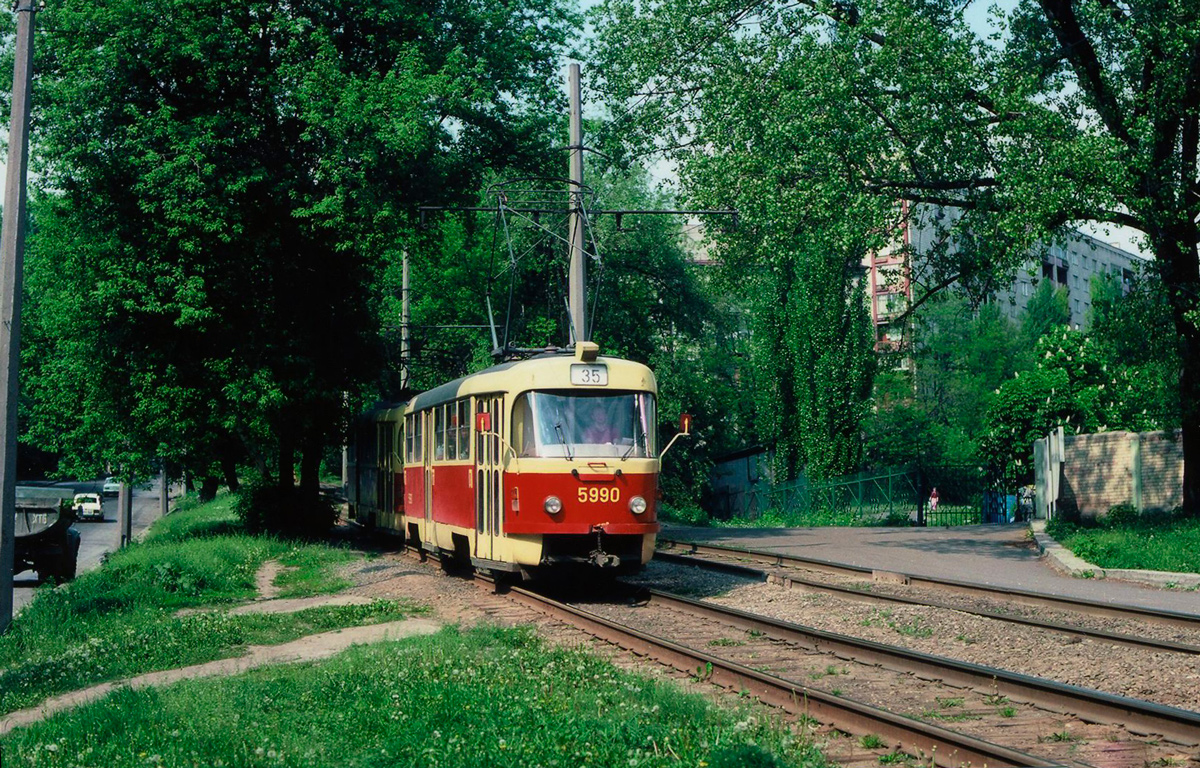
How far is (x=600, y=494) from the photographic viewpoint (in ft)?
48.8

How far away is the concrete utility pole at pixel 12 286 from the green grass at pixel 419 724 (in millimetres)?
4492

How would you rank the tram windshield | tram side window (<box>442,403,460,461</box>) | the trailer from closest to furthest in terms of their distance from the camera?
the tram windshield
tram side window (<box>442,403,460,461</box>)
the trailer

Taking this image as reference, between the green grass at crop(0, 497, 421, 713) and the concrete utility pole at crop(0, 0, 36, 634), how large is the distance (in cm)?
100

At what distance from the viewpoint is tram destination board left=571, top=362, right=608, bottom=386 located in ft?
49.8

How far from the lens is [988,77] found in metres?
20.9

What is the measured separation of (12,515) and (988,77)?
16.3 m

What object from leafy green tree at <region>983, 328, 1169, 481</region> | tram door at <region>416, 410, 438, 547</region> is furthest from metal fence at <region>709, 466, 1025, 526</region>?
tram door at <region>416, 410, 438, 547</region>

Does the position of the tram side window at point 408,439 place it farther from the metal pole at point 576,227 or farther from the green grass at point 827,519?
the green grass at point 827,519

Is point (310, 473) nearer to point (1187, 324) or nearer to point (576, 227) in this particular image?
point (576, 227)

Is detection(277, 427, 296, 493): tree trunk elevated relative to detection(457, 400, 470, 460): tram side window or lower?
lower

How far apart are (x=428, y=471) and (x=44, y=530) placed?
29.0 ft

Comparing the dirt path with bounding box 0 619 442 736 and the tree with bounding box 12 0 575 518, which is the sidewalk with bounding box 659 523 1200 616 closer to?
the dirt path with bounding box 0 619 442 736

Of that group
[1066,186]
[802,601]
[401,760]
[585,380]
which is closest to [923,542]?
[1066,186]

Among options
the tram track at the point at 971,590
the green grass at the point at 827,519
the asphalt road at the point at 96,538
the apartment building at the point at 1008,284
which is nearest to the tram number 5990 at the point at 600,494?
the tram track at the point at 971,590
